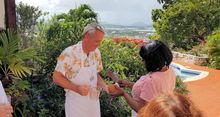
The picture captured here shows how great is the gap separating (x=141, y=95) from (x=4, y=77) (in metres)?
2.82

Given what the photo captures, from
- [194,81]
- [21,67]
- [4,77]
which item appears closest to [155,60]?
[21,67]

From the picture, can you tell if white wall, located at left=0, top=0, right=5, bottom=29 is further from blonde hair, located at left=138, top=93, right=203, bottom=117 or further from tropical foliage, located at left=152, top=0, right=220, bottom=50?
tropical foliage, located at left=152, top=0, right=220, bottom=50

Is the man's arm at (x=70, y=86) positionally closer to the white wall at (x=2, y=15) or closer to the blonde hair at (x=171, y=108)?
the blonde hair at (x=171, y=108)

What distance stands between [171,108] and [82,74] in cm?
180

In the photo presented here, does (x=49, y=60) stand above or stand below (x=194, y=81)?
above

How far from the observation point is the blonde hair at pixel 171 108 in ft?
4.84

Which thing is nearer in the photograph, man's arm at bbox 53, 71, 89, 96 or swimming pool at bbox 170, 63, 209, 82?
man's arm at bbox 53, 71, 89, 96

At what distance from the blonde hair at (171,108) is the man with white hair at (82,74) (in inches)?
62.6

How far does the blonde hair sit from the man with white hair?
1590 millimetres

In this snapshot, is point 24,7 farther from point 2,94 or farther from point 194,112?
point 194,112

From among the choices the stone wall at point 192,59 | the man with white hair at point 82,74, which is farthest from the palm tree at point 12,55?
the stone wall at point 192,59

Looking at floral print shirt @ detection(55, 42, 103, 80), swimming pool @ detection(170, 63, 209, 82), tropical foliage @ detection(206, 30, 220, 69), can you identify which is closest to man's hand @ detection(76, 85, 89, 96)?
floral print shirt @ detection(55, 42, 103, 80)

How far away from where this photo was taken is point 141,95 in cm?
264

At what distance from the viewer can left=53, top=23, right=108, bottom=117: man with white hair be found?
10.3 ft
